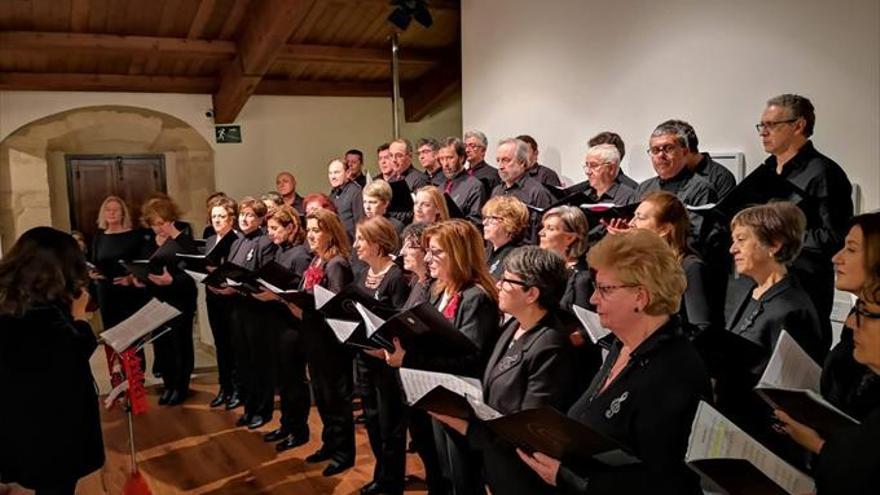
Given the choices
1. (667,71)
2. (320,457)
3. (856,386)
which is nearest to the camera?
(856,386)

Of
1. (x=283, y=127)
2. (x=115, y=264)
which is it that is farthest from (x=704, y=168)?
(x=283, y=127)

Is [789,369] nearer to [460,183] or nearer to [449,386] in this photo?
[449,386]

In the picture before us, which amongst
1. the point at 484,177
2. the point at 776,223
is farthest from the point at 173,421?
the point at 776,223

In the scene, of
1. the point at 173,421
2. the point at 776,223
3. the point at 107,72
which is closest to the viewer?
the point at 776,223

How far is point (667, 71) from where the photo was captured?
387 centimetres

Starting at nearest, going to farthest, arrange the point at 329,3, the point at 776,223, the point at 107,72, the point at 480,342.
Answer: the point at 776,223 < the point at 480,342 < the point at 329,3 < the point at 107,72

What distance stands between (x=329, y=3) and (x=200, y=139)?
226 cm

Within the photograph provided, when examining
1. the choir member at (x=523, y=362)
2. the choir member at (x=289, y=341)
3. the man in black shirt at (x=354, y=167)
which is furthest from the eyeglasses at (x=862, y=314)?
the man in black shirt at (x=354, y=167)

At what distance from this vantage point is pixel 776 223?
2.00m

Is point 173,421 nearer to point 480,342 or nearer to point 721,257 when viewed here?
point 480,342

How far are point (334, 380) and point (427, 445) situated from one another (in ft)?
2.24

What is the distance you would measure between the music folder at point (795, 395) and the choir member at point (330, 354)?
1967 millimetres

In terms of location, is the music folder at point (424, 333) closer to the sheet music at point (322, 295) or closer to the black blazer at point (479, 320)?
the black blazer at point (479, 320)

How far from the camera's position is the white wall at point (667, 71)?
293 centimetres
